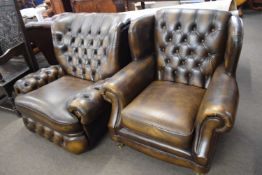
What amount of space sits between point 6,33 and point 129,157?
2166 millimetres

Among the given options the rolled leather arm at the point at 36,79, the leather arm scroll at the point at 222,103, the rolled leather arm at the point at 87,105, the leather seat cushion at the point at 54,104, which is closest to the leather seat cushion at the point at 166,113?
the leather arm scroll at the point at 222,103

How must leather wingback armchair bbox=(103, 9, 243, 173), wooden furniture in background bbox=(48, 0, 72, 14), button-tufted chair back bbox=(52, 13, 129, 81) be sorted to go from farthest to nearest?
wooden furniture in background bbox=(48, 0, 72, 14), button-tufted chair back bbox=(52, 13, 129, 81), leather wingback armchair bbox=(103, 9, 243, 173)

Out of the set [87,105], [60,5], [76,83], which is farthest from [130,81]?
[60,5]

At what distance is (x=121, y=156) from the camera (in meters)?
1.78

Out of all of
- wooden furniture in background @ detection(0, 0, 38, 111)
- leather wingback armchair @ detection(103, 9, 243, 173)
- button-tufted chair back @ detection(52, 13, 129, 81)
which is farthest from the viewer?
wooden furniture in background @ detection(0, 0, 38, 111)

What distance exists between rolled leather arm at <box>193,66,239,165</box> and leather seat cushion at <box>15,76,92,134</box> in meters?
0.93

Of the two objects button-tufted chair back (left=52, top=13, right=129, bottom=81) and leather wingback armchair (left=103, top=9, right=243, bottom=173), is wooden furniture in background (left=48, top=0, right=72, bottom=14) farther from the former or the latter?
leather wingback armchair (left=103, top=9, right=243, bottom=173)

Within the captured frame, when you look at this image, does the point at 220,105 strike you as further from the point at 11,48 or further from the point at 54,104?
the point at 11,48

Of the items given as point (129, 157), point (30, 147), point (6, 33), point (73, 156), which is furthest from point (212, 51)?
point (6, 33)

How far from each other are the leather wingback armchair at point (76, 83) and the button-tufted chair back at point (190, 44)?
0.35 m

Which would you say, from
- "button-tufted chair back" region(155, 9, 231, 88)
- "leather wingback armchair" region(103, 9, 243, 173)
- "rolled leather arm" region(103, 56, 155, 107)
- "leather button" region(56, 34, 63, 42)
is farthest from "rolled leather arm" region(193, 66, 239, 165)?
"leather button" region(56, 34, 63, 42)

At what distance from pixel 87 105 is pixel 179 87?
77cm

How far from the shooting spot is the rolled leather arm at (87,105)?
62.6 inches

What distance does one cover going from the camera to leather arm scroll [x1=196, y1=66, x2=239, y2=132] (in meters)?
1.16
